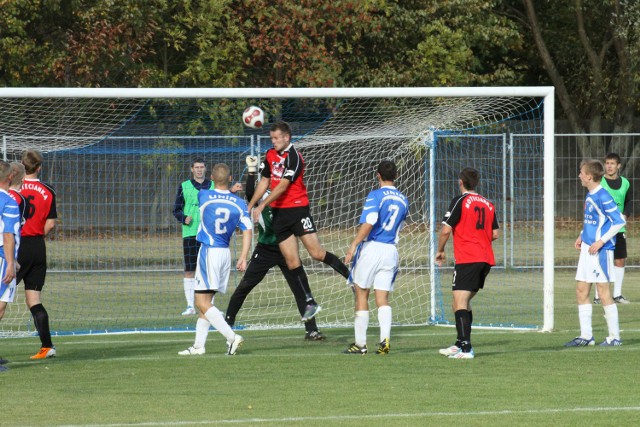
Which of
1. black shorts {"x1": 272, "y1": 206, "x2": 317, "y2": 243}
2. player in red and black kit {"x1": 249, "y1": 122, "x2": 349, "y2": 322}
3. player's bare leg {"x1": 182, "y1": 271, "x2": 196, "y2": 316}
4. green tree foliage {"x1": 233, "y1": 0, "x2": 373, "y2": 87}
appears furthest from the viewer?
green tree foliage {"x1": 233, "y1": 0, "x2": 373, "y2": 87}

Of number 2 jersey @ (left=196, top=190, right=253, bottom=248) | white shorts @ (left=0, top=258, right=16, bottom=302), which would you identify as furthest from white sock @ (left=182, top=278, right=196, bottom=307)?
white shorts @ (left=0, top=258, right=16, bottom=302)

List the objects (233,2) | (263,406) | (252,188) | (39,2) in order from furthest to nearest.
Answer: (233,2), (39,2), (252,188), (263,406)

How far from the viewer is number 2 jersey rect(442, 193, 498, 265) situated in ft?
33.2

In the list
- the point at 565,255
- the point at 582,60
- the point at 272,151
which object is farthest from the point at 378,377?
the point at 582,60

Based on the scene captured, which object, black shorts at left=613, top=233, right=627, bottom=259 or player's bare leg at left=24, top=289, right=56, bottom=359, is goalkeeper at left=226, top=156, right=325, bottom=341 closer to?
player's bare leg at left=24, top=289, right=56, bottom=359

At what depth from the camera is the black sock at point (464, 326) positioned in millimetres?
10055

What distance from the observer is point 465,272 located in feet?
33.1

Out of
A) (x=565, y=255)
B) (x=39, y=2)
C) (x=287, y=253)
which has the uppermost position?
(x=39, y=2)

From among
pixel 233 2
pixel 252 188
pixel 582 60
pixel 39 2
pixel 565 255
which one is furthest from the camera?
pixel 582 60

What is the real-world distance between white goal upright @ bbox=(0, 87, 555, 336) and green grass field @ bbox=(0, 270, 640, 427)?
1724mm

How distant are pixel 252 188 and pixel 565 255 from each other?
1141 centimetres

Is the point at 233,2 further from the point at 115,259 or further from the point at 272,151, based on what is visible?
the point at 272,151

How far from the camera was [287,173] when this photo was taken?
11047 millimetres

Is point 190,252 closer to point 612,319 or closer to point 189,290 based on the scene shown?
point 189,290
